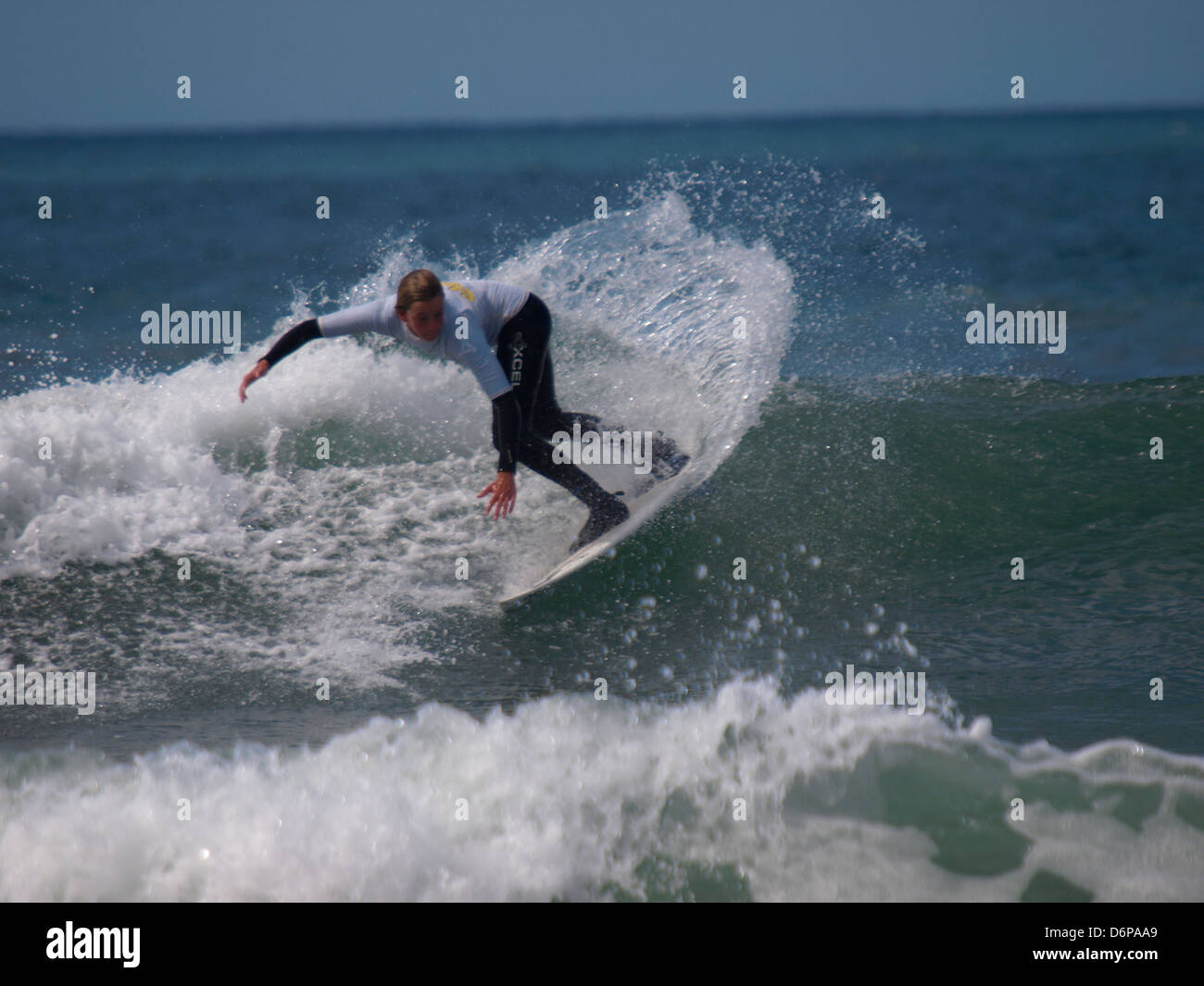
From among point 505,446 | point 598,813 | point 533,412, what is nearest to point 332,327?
point 505,446

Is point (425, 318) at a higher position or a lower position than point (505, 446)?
higher

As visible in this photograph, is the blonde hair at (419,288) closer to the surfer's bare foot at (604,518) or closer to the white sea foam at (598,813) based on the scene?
the surfer's bare foot at (604,518)

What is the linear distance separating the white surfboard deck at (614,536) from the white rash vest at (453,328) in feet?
3.55

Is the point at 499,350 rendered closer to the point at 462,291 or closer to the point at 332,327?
the point at 462,291

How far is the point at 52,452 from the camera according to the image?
20.1 ft

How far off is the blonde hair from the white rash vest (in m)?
0.11

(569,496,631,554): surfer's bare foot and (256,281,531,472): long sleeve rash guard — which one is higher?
(256,281,531,472): long sleeve rash guard

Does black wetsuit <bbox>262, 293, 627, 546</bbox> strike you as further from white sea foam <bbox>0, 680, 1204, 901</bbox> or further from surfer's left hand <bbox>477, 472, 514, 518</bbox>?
white sea foam <bbox>0, 680, 1204, 901</bbox>

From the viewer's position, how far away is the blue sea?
343 cm

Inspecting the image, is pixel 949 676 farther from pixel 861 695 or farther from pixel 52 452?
pixel 52 452

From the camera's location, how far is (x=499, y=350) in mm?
4961

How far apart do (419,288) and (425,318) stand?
143 mm

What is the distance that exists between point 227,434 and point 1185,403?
22.3ft

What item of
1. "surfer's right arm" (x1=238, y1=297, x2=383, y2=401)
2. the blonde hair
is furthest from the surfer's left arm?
"surfer's right arm" (x1=238, y1=297, x2=383, y2=401)
